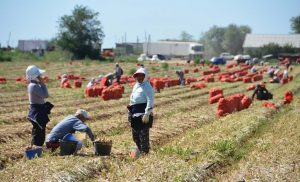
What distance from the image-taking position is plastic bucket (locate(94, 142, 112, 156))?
1144 cm

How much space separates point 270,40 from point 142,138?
94.4 meters

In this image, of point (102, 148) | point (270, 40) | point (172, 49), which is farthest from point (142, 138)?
point (172, 49)

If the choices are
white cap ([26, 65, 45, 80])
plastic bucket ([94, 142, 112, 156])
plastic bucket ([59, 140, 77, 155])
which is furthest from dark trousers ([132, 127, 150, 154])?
white cap ([26, 65, 45, 80])

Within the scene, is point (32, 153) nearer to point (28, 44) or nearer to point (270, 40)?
point (270, 40)

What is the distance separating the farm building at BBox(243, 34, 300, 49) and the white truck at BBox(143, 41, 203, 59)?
12.2 metres

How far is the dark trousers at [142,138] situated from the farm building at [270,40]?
91503 mm

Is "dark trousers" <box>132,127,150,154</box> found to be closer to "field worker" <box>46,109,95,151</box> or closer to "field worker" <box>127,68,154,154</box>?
"field worker" <box>127,68,154,154</box>

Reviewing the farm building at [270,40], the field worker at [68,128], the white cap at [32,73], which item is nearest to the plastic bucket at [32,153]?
the field worker at [68,128]

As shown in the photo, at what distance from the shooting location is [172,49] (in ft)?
350

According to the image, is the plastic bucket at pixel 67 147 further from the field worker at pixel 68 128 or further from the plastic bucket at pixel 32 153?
the plastic bucket at pixel 32 153

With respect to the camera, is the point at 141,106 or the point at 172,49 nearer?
the point at 141,106

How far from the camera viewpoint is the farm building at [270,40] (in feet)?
329

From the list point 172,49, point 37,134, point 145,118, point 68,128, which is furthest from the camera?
point 172,49

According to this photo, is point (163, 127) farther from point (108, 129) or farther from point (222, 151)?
point (222, 151)
